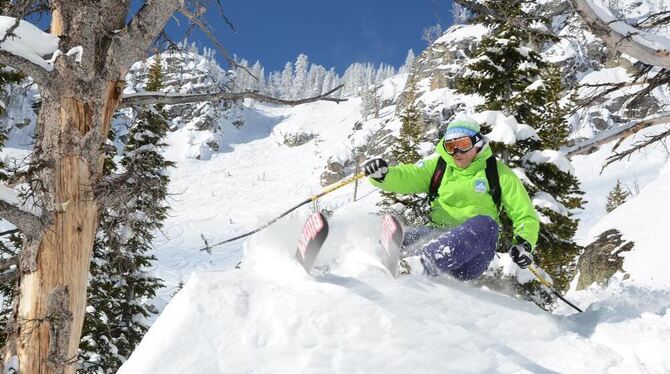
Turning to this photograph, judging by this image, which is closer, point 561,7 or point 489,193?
point 489,193

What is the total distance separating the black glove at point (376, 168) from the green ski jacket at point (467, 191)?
109mm

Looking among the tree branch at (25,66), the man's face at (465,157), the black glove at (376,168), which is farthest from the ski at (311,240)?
the tree branch at (25,66)

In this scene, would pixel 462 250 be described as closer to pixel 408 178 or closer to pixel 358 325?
pixel 408 178

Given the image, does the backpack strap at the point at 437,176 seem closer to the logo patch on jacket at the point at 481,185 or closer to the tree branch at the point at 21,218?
the logo patch on jacket at the point at 481,185

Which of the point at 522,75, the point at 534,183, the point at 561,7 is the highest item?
the point at 522,75

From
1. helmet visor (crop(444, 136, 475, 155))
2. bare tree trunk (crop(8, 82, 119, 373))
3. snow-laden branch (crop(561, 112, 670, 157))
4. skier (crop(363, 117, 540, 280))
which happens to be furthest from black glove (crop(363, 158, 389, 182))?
snow-laden branch (crop(561, 112, 670, 157))

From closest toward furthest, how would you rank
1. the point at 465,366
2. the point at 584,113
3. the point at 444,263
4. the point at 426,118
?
the point at 465,366, the point at 444,263, the point at 584,113, the point at 426,118

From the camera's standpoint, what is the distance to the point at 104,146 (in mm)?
4215

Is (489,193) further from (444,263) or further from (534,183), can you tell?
(534,183)

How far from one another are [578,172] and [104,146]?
43.6 meters

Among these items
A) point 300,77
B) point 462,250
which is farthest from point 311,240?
point 300,77

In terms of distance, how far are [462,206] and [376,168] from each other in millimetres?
1050

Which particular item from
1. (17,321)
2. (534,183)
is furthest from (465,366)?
(534,183)

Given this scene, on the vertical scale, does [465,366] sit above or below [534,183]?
below
